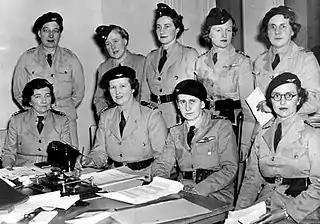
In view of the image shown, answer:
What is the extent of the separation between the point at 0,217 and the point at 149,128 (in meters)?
1.63

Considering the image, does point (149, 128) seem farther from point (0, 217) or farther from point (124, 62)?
point (0, 217)

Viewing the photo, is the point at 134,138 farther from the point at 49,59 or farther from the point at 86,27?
the point at 86,27

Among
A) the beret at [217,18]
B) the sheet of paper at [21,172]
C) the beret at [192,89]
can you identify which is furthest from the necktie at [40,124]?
the beret at [217,18]

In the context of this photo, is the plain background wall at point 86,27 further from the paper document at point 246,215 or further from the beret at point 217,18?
the paper document at point 246,215

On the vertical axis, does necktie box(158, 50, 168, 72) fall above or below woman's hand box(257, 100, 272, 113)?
above

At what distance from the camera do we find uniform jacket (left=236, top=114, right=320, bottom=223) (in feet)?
9.80

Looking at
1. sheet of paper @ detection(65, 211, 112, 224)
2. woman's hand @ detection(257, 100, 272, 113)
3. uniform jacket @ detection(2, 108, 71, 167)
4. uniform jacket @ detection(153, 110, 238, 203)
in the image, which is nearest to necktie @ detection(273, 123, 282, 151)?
uniform jacket @ detection(153, 110, 238, 203)

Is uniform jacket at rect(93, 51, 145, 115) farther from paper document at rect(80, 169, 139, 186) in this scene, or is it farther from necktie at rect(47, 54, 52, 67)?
paper document at rect(80, 169, 139, 186)

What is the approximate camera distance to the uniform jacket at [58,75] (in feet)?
17.0

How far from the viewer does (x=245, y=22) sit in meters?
5.58

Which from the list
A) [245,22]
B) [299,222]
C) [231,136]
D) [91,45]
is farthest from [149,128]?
[91,45]

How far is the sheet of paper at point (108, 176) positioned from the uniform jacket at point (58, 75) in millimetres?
1958

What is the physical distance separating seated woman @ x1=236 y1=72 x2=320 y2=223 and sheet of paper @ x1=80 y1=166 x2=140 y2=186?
638 mm

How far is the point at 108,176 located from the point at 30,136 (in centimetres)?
133
